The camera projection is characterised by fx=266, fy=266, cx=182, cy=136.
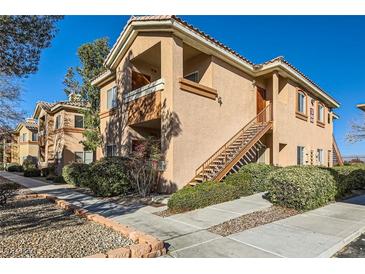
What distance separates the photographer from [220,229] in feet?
21.9

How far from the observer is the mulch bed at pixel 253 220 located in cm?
663

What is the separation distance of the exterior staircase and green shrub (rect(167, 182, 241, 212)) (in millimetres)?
1267

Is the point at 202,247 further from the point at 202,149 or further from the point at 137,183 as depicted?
the point at 202,149

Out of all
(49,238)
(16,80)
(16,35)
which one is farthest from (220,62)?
(49,238)

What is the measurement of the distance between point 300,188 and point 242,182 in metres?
3.17

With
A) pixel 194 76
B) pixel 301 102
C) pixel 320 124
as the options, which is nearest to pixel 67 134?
pixel 194 76

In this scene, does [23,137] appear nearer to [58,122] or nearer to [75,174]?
[58,122]

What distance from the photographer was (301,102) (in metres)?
20.0

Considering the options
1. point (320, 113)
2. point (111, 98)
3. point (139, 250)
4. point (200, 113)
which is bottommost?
point (139, 250)

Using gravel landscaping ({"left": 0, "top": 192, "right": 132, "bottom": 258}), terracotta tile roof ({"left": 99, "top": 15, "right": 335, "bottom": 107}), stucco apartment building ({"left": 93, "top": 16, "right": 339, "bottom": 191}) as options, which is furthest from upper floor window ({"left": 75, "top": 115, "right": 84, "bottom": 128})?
gravel landscaping ({"left": 0, "top": 192, "right": 132, "bottom": 258})

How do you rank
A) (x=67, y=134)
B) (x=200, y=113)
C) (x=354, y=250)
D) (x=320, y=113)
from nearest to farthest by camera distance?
(x=354, y=250) → (x=200, y=113) → (x=320, y=113) → (x=67, y=134)

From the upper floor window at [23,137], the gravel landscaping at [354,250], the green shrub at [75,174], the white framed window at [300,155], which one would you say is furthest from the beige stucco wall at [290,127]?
the upper floor window at [23,137]

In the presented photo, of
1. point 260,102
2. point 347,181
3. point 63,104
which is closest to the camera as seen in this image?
point 347,181
